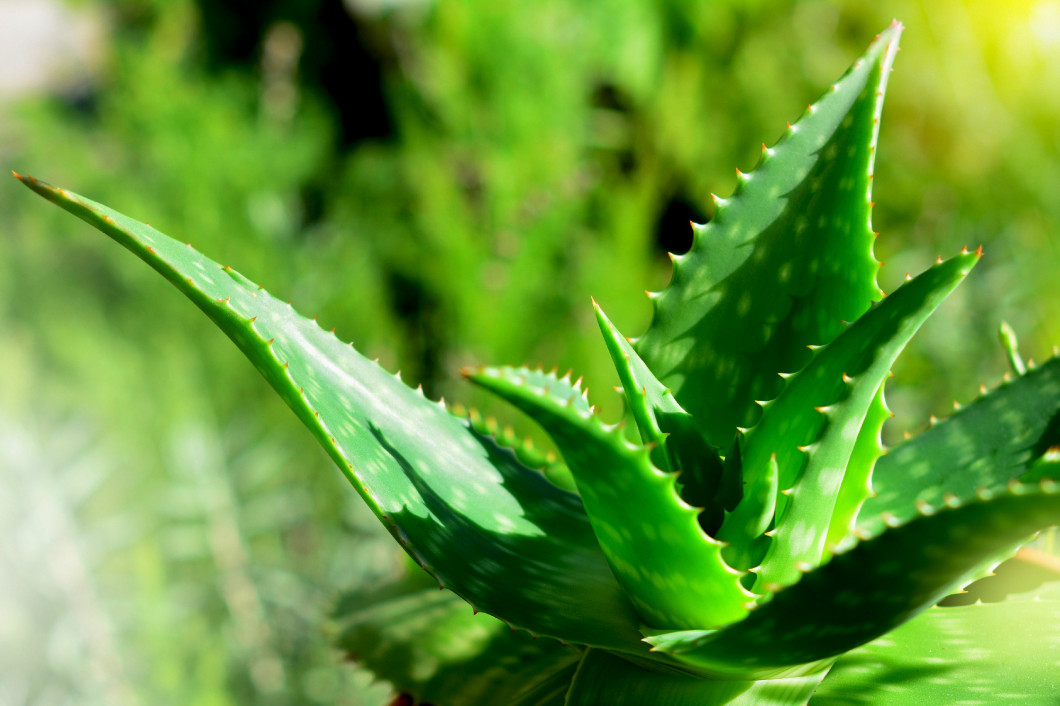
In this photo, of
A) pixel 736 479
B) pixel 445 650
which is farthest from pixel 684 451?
pixel 445 650

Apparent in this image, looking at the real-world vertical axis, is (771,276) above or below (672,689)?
above

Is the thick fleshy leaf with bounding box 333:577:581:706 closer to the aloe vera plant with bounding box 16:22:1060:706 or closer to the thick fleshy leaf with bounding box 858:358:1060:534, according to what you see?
the aloe vera plant with bounding box 16:22:1060:706

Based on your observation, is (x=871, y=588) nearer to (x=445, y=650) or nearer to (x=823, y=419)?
(x=823, y=419)

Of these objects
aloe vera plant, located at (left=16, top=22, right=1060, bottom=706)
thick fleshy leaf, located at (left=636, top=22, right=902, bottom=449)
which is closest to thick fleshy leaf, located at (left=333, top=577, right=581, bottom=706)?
aloe vera plant, located at (left=16, top=22, right=1060, bottom=706)

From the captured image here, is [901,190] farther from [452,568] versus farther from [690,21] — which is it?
[452,568]

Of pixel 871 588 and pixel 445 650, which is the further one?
pixel 445 650

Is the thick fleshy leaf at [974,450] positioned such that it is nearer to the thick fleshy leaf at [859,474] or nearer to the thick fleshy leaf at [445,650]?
the thick fleshy leaf at [859,474]

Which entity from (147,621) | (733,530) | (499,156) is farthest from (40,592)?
(733,530)
